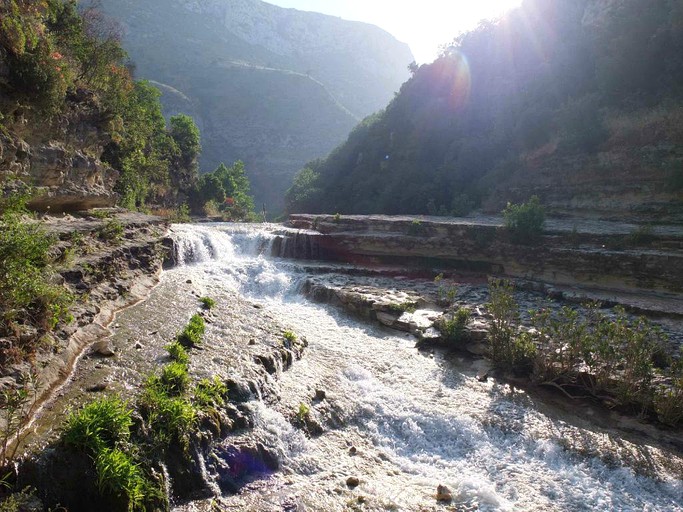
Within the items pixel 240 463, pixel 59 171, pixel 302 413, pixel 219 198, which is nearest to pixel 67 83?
pixel 59 171

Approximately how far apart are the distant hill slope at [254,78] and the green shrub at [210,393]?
69.7m

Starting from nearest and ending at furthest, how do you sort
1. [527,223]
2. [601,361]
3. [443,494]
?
1. [443,494]
2. [601,361]
3. [527,223]

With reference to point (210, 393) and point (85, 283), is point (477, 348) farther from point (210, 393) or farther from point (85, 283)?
point (85, 283)

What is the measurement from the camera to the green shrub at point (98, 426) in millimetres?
3898

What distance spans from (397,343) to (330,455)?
4817mm

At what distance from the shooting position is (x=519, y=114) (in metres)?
30.5

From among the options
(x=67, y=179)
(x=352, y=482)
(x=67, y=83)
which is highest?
(x=67, y=83)

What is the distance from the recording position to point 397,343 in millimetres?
10211

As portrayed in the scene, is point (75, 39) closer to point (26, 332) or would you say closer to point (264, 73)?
point (26, 332)

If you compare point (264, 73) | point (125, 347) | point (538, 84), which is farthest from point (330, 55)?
point (125, 347)

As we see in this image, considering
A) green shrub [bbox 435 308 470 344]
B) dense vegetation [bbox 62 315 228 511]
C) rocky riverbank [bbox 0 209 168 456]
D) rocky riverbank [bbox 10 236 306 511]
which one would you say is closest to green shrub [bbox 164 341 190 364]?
rocky riverbank [bbox 10 236 306 511]

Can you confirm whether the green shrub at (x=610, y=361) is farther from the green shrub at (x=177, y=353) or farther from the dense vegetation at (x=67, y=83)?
the dense vegetation at (x=67, y=83)

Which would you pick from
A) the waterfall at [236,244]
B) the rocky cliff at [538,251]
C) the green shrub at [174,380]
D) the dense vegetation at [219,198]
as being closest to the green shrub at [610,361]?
the rocky cliff at [538,251]

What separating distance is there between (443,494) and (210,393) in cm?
313
